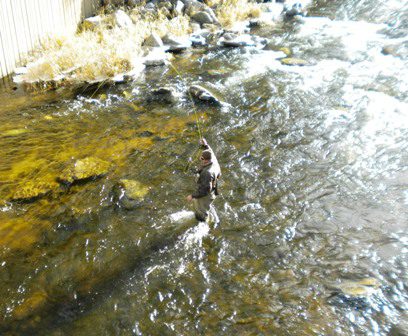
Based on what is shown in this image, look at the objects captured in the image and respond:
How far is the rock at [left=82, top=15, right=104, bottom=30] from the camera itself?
40.3ft

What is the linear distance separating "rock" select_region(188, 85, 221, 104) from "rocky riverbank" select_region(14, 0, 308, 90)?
2.05m

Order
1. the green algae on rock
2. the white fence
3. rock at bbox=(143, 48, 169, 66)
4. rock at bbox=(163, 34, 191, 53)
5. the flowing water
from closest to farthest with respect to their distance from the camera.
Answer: the flowing water, the green algae on rock, the white fence, rock at bbox=(143, 48, 169, 66), rock at bbox=(163, 34, 191, 53)

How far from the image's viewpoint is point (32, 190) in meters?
5.79

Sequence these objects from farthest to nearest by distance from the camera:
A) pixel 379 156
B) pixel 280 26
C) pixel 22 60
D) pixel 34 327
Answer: pixel 280 26 < pixel 22 60 < pixel 379 156 < pixel 34 327

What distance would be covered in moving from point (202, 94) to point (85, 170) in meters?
3.71

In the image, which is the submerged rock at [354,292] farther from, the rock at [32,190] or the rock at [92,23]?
the rock at [92,23]

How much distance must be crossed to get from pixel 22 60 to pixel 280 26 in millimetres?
9414

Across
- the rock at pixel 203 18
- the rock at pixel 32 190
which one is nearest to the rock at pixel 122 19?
the rock at pixel 203 18

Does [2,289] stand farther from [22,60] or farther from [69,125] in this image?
[22,60]

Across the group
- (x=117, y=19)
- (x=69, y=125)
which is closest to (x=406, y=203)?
(x=69, y=125)

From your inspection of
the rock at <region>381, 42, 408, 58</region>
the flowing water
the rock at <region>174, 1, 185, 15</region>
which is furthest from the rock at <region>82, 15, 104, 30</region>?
the rock at <region>381, 42, 408, 58</region>

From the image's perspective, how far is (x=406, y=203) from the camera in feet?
18.5

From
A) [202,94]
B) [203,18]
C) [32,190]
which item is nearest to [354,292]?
[32,190]

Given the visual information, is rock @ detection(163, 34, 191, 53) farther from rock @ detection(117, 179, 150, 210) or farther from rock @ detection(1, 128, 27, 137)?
rock @ detection(117, 179, 150, 210)
